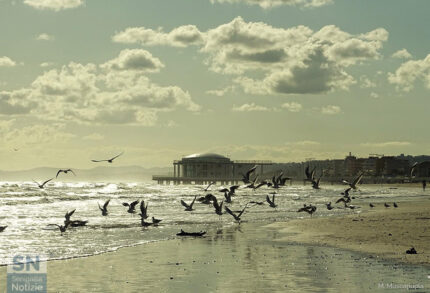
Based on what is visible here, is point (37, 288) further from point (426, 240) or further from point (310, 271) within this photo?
point (426, 240)

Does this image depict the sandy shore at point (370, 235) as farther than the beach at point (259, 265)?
Yes

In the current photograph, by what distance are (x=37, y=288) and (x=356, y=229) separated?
19.3m

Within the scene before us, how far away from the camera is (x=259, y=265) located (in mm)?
19859

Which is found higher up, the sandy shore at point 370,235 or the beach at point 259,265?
the sandy shore at point 370,235

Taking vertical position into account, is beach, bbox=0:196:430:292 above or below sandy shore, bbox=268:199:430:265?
below

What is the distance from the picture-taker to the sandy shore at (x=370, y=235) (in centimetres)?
2260

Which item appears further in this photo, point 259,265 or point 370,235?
point 370,235

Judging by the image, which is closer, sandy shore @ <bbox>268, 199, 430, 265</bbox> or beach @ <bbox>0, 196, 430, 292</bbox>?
beach @ <bbox>0, 196, 430, 292</bbox>

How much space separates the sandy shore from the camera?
2260cm

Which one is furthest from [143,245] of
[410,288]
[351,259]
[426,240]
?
[410,288]

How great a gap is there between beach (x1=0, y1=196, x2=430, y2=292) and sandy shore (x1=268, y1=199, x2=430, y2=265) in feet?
0.12

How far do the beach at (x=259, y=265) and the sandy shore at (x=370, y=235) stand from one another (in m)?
0.04

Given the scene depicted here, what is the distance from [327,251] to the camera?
23391 mm

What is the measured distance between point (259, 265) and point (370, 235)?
1033cm
